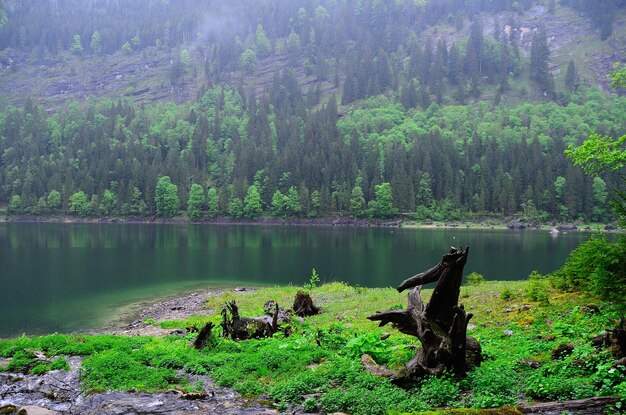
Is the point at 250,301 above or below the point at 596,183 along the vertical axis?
below

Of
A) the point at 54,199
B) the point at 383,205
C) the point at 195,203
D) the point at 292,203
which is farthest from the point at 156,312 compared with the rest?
the point at 54,199

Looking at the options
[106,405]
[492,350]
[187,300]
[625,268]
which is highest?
[625,268]

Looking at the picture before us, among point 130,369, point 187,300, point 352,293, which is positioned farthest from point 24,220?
point 130,369

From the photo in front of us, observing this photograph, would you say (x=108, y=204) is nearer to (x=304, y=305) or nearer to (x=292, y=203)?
(x=292, y=203)

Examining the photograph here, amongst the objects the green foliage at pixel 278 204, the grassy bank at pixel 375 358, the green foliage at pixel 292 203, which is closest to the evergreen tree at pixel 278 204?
the green foliage at pixel 278 204

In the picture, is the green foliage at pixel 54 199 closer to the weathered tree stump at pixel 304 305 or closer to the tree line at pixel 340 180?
the tree line at pixel 340 180

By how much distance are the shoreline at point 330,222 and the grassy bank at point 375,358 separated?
130495 mm

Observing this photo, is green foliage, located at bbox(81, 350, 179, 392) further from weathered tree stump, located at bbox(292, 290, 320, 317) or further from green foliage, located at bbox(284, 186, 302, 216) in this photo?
green foliage, located at bbox(284, 186, 302, 216)

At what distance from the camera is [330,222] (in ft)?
513

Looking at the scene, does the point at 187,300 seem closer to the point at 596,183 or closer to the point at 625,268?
the point at 625,268

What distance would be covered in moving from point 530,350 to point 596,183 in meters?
167

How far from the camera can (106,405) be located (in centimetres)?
1186

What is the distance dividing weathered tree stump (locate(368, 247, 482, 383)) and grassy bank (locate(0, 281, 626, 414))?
360 millimetres

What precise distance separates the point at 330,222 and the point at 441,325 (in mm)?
144932
